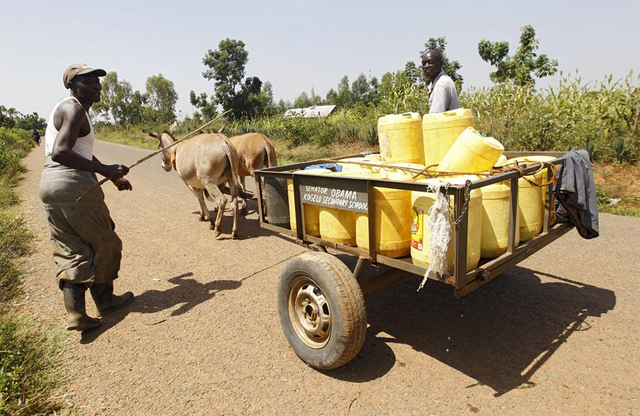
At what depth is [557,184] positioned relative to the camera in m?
3.05

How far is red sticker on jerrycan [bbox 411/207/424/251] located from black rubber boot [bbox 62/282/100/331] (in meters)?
3.20

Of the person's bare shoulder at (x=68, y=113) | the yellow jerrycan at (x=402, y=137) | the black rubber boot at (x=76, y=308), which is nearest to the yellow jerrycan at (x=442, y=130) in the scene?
the yellow jerrycan at (x=402, y=137)

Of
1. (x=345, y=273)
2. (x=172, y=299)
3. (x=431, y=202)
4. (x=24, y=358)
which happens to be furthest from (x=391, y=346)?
(x=24, y=358)

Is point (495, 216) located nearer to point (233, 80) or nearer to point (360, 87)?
point (233, 80)

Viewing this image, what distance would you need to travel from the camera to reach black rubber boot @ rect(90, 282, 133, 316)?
3963 mm

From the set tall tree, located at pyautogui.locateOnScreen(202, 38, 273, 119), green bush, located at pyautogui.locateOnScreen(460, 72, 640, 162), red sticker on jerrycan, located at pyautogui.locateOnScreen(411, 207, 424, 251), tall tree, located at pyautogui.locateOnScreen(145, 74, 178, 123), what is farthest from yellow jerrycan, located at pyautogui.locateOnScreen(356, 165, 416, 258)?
tall tree, located at pyautogui.locateOnScreen(145, 74, 178, 123)

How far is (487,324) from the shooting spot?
11.2 feet

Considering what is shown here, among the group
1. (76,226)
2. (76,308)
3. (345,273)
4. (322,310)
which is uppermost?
(76,226)

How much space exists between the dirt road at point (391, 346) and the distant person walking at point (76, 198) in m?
0.50

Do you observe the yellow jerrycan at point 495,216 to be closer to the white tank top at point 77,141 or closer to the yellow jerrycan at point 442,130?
the yellow jerrycan at point 442,130

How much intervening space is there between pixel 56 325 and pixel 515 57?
1509 inches

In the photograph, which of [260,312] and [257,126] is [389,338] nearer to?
[260,312]

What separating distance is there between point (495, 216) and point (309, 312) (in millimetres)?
1609

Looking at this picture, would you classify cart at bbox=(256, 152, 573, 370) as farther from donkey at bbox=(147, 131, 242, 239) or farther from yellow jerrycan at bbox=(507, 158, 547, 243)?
donkey at bbox=(147, 131, 242, 239)
